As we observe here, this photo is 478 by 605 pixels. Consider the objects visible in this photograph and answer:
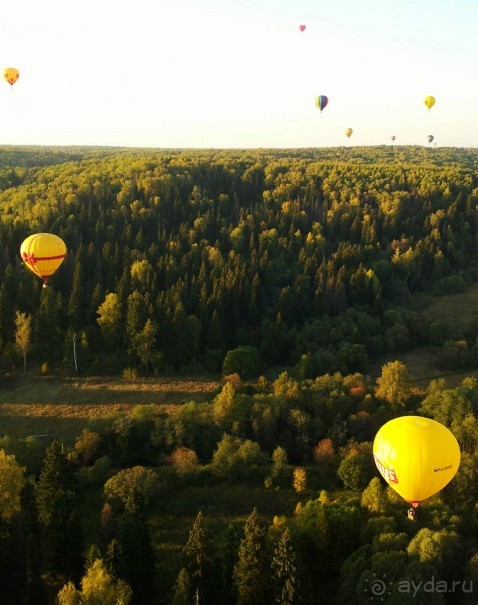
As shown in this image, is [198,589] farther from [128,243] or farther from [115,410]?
[128,243]

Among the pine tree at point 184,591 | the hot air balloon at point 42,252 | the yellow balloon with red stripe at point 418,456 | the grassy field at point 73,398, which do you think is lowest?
the grassy field at point 73,398

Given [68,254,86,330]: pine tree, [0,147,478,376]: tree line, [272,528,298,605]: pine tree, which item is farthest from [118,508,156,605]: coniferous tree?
[68,254,86,330]: pine tree

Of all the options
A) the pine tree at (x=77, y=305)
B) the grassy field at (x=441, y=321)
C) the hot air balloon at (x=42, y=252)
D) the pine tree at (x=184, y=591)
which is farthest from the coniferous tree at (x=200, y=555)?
the pine tree at (x=77, y=305)

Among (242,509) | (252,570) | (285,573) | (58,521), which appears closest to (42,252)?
(58,521)

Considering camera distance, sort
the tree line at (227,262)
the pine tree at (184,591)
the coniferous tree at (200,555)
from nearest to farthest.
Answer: the pine tree at (184,591) → the coniferous tree at (200,555) → the tree line at (227,262)

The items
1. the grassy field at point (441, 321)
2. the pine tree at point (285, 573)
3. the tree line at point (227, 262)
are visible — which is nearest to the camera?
the pine tree at point (285, 573)

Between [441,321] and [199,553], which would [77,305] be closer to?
[199,553]

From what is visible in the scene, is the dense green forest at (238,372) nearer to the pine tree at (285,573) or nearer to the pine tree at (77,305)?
the pine tree at (285,573)
